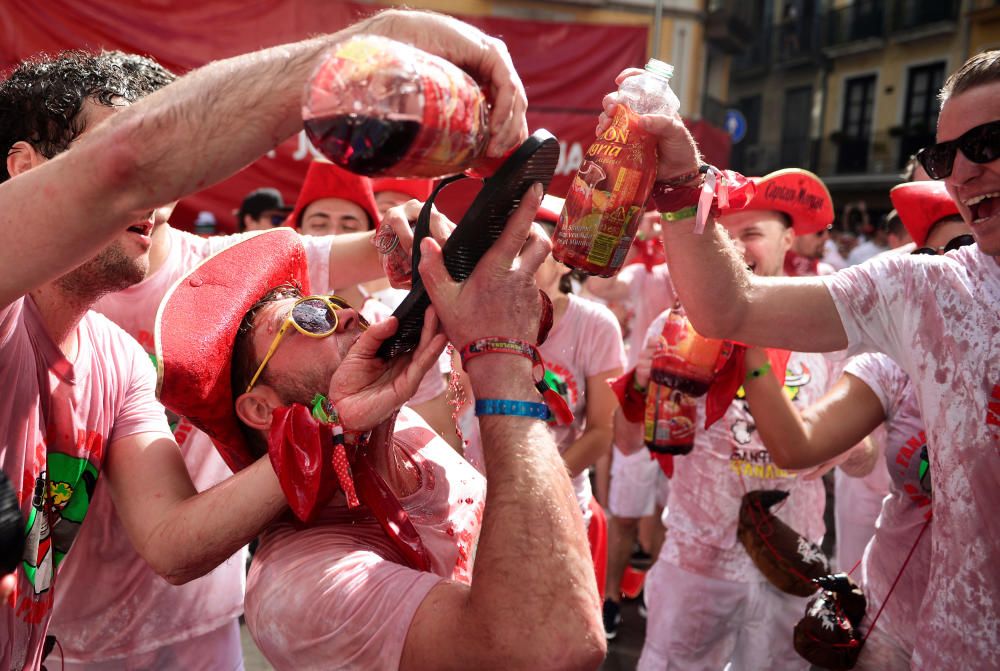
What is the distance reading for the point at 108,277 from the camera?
184 cm

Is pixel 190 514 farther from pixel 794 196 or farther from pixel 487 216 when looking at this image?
pixel 794 196

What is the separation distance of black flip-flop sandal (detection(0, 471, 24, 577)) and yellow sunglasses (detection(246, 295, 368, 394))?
2.40 ft

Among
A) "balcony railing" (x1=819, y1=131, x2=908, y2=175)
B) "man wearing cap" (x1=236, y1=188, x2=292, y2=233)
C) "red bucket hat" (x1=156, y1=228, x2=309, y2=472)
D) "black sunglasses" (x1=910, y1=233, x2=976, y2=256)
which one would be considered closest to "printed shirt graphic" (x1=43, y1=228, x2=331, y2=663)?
"red bucket hat" (x1=156, y1=228, x2=309, y2=472)

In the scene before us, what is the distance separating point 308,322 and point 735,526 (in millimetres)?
2223

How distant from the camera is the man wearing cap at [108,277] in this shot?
122 centimetres

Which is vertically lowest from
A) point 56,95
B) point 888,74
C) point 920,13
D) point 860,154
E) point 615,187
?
point 860,154

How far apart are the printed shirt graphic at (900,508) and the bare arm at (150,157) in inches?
81.1

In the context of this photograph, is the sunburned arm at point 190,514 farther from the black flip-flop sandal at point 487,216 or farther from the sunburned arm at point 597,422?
the sunburned arm at point 597,422

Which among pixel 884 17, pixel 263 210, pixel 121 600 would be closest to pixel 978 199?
pixel 121 600

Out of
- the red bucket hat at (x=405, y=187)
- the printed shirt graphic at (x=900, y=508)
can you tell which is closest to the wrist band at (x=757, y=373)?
the printed shirt graphic at (x=900, y=508)

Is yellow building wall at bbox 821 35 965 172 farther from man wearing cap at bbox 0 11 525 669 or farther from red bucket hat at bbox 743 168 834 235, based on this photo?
man wearing cap at bbox 0 11 525 669

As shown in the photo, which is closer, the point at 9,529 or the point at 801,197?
the point at 9,529

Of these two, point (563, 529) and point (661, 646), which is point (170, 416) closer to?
point (563, 529)

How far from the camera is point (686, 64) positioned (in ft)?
40.3
